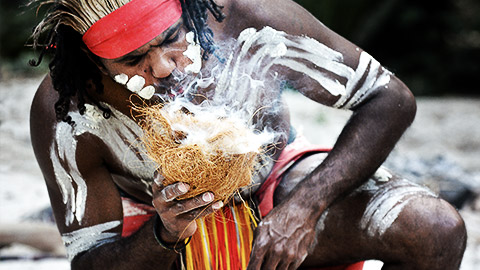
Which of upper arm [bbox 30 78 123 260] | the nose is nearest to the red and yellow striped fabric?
upper arm [bbox 30 78 123 260]

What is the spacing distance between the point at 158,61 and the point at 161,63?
0.04 ft

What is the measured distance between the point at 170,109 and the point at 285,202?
1.56 ft

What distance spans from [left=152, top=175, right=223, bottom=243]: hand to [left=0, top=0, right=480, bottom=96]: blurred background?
26.6 feet

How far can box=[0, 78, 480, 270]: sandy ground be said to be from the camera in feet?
13.1

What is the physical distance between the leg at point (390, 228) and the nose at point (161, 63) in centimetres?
72

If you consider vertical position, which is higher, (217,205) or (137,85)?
(137,85)

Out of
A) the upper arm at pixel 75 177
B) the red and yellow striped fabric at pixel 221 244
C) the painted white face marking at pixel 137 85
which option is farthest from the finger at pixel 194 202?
the upper arm at pixel 75 177

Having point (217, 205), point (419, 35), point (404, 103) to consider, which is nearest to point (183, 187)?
point (217, 205)

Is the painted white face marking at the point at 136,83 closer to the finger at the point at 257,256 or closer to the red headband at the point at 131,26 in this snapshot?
the red headband at the point at 131,26

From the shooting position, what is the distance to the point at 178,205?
177 cm

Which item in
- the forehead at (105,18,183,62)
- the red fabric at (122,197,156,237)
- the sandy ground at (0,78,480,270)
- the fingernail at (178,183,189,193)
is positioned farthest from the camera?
the sandy ground at (0,78,480,270)

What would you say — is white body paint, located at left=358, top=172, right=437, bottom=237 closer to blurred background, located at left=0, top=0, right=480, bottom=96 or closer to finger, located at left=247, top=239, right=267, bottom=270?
finger, located at left=247, top=239, right=267, bottom=270

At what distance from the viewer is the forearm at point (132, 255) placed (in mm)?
2148

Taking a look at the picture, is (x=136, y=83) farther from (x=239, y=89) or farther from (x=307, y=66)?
(x=307, y=66)
